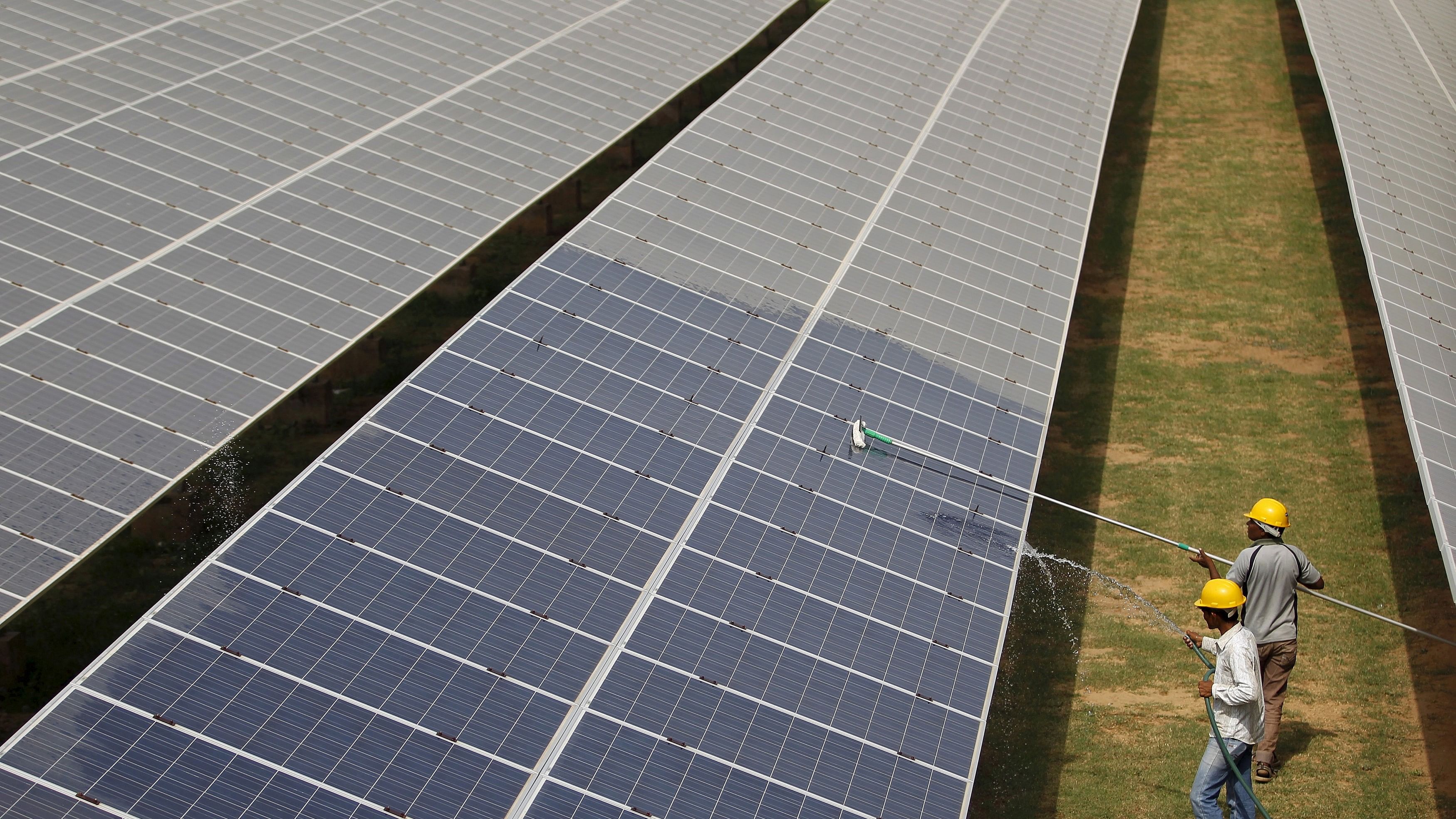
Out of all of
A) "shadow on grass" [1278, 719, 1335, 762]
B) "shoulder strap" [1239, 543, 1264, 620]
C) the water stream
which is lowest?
the water stream

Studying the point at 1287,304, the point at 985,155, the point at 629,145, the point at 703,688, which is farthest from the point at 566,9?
the point at 703,688

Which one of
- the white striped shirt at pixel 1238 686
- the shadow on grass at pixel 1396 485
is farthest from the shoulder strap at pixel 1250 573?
the shadow on grass at pixel 1396 485

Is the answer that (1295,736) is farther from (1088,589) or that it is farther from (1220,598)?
(1220,598)

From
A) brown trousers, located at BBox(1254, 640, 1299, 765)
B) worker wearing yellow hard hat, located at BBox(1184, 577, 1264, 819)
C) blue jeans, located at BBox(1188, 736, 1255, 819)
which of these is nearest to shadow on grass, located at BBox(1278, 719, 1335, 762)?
brown trousers, located at BBox(1254, 640, 1299, 765)

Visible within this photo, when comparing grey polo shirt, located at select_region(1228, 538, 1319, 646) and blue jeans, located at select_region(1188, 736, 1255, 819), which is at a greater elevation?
grey polo shirt, located at select_region(1228, 538, 1319, 646)

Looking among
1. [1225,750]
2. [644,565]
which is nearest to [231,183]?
[644,565]

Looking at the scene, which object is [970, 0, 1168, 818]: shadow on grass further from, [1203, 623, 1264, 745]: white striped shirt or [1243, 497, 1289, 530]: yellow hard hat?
[1243, 497, 1289, 530]: yellow hard hat
